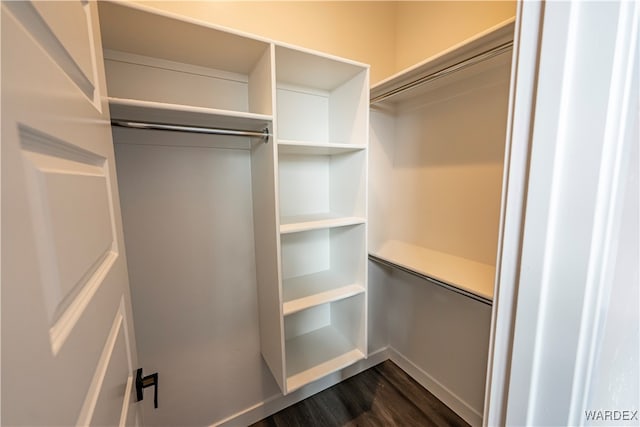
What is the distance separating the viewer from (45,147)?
1.09ft

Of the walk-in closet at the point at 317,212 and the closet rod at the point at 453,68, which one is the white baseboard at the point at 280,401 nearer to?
the walk-in closet at the point at 317,212

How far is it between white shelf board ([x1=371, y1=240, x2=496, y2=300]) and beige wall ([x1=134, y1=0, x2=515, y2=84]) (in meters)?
1.21

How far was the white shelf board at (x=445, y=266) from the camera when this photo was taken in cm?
123

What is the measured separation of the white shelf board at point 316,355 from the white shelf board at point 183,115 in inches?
51.9

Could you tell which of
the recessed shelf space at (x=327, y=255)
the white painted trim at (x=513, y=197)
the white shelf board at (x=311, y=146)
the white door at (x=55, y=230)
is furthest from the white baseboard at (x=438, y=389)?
the white door at (x=55, y=230)

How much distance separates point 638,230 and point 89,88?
1.01 metres

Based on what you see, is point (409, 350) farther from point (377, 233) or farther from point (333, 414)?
point (377, 233)

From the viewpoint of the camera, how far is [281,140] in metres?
1.25

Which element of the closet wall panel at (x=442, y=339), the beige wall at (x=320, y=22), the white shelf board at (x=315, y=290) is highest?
the beige wall at (x=320, y=22)

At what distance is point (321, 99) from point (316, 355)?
1.57m

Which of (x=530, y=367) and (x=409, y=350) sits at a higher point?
(x=530, y=367)

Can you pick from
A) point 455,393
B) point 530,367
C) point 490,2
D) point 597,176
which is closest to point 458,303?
point 455,393

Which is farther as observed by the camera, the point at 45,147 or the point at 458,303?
the point at 458,303

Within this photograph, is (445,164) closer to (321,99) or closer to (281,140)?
(321,99)
